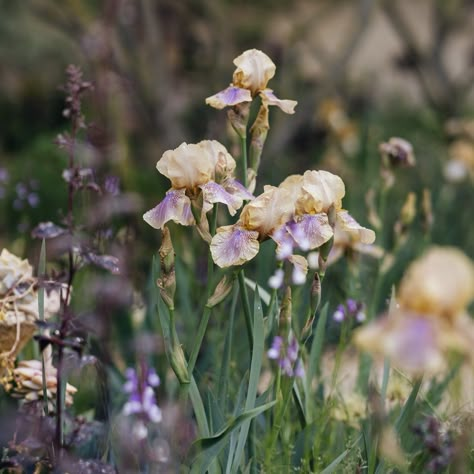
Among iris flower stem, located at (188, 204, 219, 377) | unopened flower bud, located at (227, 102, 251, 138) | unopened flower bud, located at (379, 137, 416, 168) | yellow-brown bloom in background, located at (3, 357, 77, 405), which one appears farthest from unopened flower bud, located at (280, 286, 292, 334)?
unopened flower bud, located at (379, 137, 416, 168)

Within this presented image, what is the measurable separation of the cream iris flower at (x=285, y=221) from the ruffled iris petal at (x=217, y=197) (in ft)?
0.08

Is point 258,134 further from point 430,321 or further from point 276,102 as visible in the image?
point 430,321

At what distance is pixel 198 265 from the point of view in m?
2.65

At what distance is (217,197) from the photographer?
4.41 ft

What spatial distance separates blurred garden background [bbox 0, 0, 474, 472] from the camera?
210cm

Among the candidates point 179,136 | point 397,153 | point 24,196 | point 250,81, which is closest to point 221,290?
point 250,81

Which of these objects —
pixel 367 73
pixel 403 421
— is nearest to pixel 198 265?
pixel 403 421

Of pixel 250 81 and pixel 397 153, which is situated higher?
pixel 397 153

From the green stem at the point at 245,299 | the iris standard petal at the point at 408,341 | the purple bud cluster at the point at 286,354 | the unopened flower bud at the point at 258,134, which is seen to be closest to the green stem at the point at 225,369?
the green stem at the point at 245,299

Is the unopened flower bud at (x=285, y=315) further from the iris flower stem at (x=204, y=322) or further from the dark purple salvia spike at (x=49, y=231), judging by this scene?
the dark purple salvia spike at (x=49, y=231)

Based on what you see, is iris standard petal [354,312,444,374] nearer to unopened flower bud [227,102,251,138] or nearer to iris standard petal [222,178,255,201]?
iris standard petal [222,178,255,201]

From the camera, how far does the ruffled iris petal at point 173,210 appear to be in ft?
4.47

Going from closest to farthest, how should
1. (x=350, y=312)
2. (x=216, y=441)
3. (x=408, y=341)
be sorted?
1. (x=408, y=341)
2. (x=216, y=441)
3. (x=350, y=312)

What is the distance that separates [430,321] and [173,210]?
597mm
